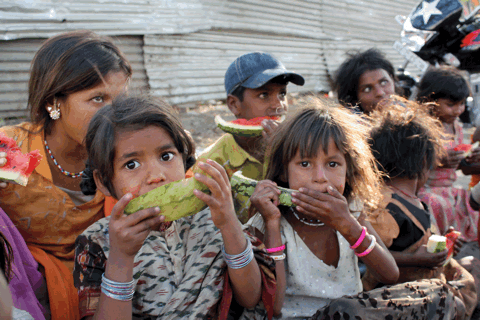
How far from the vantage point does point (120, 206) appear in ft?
4.99

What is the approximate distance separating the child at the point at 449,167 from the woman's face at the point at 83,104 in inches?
144

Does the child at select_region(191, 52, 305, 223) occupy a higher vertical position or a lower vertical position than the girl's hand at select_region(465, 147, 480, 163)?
higher

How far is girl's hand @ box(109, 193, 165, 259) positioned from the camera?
1535mm

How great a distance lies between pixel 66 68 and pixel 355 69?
3.57 meters

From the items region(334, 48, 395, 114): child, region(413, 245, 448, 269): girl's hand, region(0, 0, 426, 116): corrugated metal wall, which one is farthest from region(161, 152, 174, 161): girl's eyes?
region(0, 0, 426, 116): corrugated metal wall

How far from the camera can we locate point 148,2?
8.01 meters

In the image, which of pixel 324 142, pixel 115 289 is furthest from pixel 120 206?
pixel 324 142

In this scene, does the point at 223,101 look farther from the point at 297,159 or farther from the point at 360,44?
the point at 297,159

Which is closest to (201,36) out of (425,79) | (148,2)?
(148,2)

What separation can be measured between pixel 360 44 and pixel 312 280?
1323cm

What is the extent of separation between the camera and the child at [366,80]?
457 centimetres

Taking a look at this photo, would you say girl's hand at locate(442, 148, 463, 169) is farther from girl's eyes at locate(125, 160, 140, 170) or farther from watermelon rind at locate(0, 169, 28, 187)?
watermelon rind at locate(0, 169, 28, 187)

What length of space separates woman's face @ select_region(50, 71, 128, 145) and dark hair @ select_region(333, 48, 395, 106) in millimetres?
3097

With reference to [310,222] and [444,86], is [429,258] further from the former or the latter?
[444,86]
